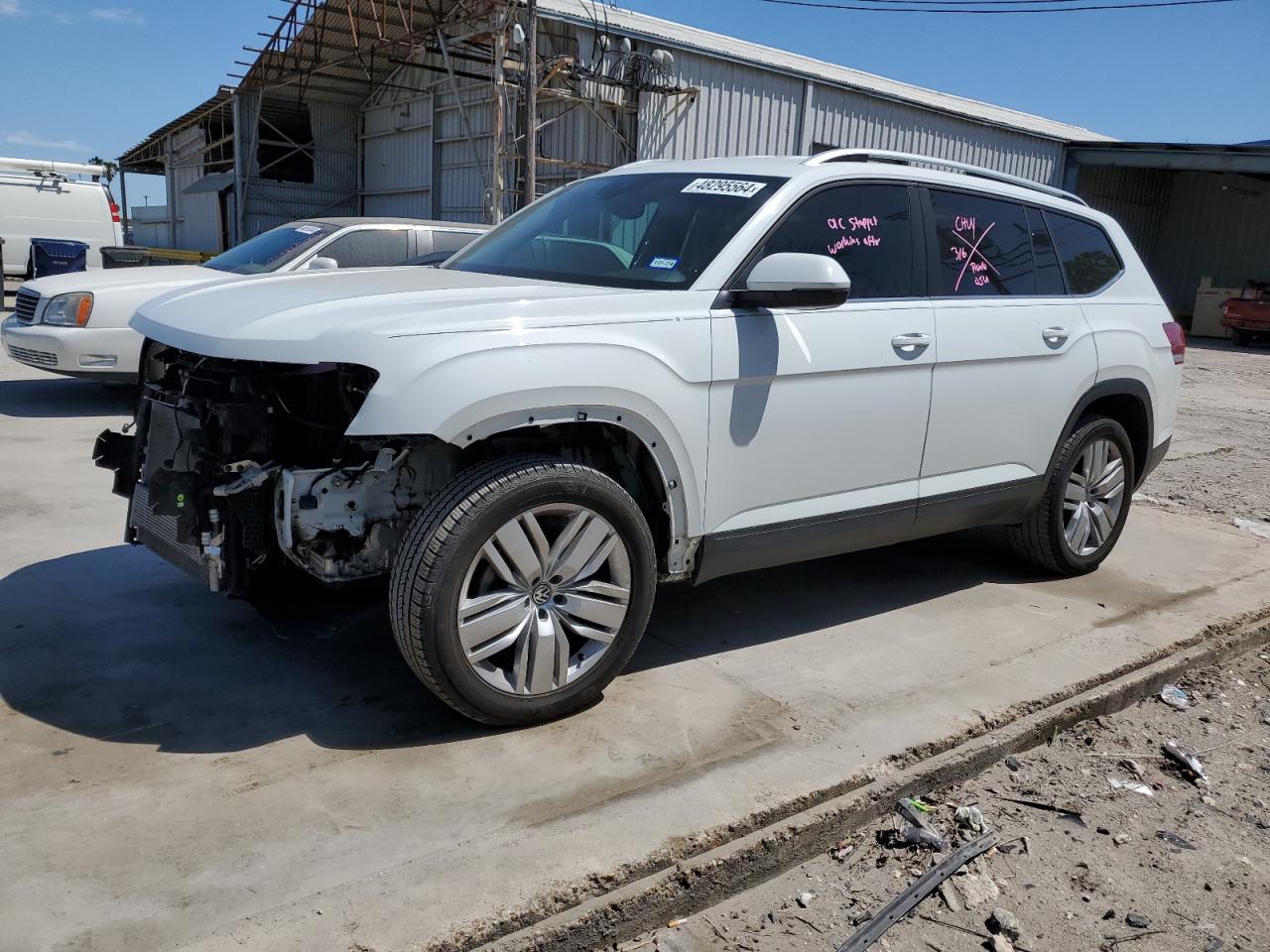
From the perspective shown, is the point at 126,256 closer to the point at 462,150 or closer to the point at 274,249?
the point at 274,249

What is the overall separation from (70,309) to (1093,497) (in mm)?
7270

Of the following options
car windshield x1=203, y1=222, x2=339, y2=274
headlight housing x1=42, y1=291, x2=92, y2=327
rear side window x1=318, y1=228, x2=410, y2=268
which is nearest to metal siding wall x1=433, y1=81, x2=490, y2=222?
car windshield x1=203, y1=222, x2=339, y2=274

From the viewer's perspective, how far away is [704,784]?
300 centimetres

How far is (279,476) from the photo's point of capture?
3121mm

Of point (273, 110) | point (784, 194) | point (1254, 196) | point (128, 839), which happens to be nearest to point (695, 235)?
point (784, 194)

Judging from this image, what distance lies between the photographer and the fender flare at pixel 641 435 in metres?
3.04

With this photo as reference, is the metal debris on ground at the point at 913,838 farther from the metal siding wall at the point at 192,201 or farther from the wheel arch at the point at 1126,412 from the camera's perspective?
the metal siding wall at the point at 192,201


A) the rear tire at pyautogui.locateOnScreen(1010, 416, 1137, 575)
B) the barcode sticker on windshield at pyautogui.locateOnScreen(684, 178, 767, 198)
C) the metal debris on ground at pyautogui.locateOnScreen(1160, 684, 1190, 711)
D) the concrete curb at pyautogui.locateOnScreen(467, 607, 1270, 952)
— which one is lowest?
the metal debris on ground at pyautogui.locateOnScreen(1160, 684, 1190, 711)

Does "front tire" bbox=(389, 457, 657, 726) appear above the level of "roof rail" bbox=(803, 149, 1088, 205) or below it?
below

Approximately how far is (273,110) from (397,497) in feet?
84.4

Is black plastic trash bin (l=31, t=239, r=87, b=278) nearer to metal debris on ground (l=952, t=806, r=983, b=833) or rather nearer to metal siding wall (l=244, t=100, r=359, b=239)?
metal siding wall (l=244, t=100, r=359, b=239)

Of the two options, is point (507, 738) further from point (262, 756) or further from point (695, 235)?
point (695, 235)

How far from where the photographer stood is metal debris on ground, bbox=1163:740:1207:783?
3.50 m

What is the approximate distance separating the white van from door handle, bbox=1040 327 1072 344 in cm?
1654
